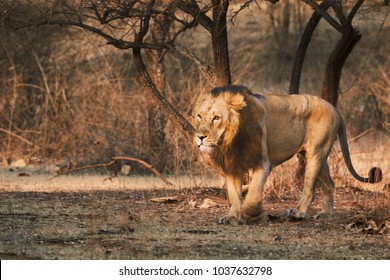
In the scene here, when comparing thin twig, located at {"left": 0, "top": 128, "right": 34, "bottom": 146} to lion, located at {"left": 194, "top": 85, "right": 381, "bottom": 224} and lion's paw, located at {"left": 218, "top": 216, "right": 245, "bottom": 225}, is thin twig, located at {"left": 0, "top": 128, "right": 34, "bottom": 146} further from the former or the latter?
lion's paw, located at {"left": 218, "top": 216, "right": 245, "bottom": 225}

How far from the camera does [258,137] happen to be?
26.4ft

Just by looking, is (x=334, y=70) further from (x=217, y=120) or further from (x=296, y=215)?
(x=217, y=120)

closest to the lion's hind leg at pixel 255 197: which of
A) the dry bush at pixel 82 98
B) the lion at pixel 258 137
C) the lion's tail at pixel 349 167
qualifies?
the lion at pixel 258 137

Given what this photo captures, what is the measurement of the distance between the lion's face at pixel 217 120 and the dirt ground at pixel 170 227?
0.67 metres

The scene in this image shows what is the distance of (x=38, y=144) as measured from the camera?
13977 millimetres

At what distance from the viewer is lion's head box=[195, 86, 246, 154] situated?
7.75 m

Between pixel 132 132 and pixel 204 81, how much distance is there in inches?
45.3

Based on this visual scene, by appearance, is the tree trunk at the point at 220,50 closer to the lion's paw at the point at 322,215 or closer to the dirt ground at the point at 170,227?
the dirt ground at the point at 170,227

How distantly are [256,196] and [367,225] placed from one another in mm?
913

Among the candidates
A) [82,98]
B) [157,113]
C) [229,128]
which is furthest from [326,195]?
[82,98]

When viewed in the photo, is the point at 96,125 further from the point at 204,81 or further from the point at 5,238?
the point at 5,238

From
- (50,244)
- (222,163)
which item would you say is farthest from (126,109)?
(50,244)

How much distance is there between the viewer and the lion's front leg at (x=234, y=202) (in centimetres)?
803

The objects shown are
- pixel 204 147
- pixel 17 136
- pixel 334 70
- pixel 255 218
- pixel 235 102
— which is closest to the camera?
pixel 204 147
